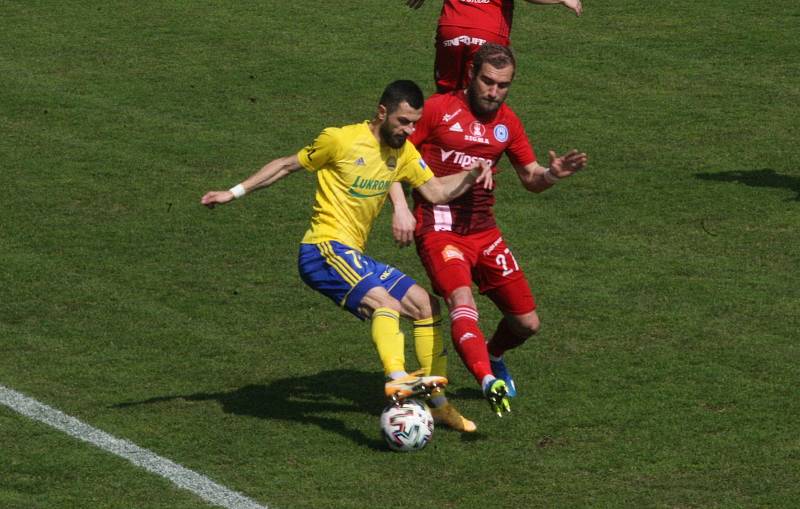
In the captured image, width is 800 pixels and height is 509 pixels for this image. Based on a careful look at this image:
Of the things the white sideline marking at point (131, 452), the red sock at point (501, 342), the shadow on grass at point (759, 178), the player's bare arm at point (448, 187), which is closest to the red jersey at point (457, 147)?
the player's bare arm at point (448, 187)

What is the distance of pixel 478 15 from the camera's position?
43.0 feet

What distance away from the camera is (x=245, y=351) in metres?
11.1

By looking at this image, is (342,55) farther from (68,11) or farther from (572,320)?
(572,320)

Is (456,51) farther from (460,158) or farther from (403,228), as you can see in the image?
(403,228)

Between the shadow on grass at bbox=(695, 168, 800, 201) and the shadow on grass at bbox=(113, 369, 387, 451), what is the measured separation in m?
5.94

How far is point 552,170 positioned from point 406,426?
207cm

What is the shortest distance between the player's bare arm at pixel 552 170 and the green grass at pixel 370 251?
4.54 feet

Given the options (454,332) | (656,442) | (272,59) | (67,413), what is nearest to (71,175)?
(272,59)

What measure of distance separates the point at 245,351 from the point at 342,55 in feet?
29.8

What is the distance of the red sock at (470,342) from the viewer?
9.20 metres

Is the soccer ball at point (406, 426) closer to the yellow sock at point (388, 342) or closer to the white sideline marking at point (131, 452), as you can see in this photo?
the yellow sock at point (388, 342)

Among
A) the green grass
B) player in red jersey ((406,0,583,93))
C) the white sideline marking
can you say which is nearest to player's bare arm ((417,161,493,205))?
the green grass

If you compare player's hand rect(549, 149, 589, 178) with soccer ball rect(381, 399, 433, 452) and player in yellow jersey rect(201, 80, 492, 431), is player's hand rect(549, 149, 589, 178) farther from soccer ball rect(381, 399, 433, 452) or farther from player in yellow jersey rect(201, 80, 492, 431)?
soccer ball rect(381, 399, 433, 452)

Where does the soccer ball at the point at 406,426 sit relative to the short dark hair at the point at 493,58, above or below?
below
